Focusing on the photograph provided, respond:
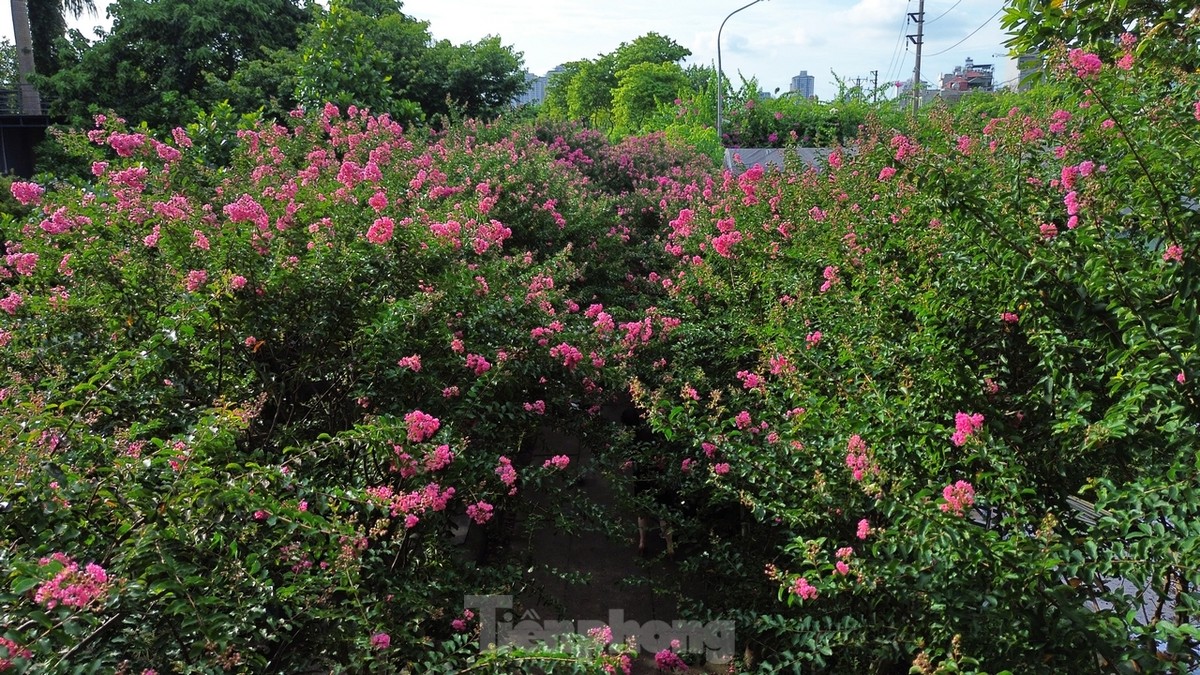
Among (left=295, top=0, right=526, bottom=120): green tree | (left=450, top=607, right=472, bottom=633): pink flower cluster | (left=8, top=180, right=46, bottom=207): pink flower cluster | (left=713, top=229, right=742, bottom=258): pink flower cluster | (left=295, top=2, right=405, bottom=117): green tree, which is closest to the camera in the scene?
(left=450, top=607, right=472, bottom=633): pink flower cluster

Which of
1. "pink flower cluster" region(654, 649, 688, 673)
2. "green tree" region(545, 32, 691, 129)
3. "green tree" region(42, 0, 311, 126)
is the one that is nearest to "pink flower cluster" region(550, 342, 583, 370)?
"pink flower cluster" region(654, 649, 688, 673)

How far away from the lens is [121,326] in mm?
2627

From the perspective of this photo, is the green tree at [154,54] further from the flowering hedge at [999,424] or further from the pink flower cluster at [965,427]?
the pink flower cluster at [965,427]

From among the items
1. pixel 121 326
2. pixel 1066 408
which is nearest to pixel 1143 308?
pixel 1066 408

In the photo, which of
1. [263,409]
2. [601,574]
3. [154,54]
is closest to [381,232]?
[263,409]

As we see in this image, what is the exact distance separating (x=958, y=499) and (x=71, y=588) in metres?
1.77

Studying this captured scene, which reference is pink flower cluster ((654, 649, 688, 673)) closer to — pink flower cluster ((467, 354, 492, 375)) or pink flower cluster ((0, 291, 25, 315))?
pink flower cluster ((467, 354, 492, 375))

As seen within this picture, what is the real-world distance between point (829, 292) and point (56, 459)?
2.70 meters

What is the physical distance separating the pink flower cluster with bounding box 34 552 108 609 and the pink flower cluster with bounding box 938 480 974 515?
5.68 ft

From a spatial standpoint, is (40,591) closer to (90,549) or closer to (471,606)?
(90,549)

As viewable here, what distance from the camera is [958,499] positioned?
1691mm

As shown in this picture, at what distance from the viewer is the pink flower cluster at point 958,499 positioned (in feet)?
5.53

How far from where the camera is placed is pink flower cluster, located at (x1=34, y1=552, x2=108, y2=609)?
1.27 meters

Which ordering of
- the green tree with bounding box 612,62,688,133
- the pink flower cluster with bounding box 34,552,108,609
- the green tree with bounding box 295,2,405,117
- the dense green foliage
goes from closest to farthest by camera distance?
the pink flower cluster with bounding box 34,552,108,609
the green tree with bounding box 295,2,405,117
the dense green foliage
the green tree with bounding box 612,62,688,133
